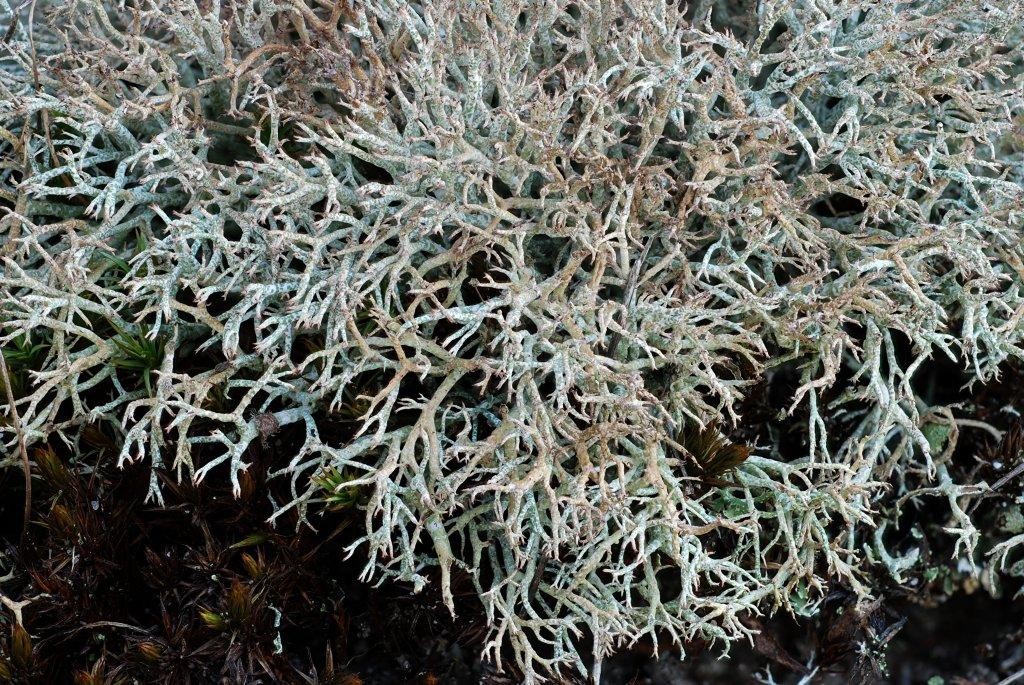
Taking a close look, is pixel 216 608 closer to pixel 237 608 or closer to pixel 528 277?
pixel 237 608

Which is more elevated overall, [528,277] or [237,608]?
[528,277]

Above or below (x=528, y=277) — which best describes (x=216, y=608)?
below

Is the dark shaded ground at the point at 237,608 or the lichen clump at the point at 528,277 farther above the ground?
the lichen clump at the point at 528,277

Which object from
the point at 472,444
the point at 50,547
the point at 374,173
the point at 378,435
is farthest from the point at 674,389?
the point at 50,547

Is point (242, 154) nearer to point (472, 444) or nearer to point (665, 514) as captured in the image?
point (472, 444)

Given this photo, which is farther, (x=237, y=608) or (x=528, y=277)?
(x=528, y=277)

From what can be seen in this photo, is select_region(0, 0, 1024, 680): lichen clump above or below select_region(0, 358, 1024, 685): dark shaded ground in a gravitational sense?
above

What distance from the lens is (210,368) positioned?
2.04 m

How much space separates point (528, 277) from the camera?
186 cm

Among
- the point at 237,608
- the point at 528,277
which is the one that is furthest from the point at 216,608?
the point at 528,277

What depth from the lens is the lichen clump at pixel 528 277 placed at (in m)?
1.80

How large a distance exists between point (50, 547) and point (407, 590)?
28.8 inches

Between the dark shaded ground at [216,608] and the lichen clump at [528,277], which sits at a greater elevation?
the lichen clump at [528,277]

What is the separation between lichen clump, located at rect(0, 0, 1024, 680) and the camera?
1804 millimetres
